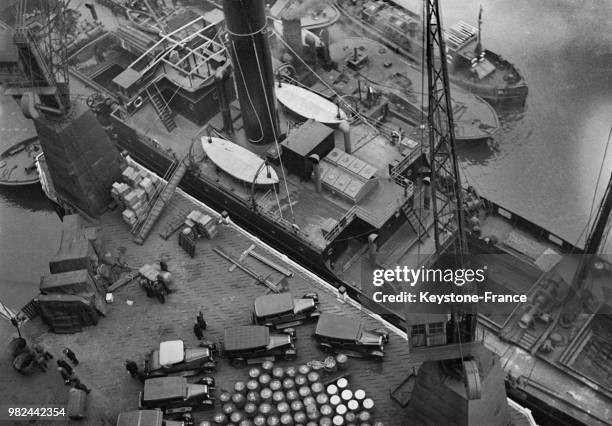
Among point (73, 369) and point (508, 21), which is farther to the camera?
point (508, 21)

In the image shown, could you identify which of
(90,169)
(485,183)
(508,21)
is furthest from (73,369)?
(508,21)

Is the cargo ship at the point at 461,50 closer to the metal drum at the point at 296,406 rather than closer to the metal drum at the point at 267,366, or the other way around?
the metal drum at the point at 267,366

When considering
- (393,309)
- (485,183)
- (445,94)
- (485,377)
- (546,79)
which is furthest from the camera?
(546,79)

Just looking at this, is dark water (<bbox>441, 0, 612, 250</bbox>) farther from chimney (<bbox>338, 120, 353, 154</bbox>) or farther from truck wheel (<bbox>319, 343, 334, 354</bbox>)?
truck wheel (<bbox>319, 343, 334, 354</bbox>)

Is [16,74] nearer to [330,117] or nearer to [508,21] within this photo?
[330,117]

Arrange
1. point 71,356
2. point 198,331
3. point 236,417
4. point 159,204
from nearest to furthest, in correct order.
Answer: point 236,417 → point 71,356 → point 198,331 → point 159,204

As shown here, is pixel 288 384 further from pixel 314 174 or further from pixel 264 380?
pixel 314 174

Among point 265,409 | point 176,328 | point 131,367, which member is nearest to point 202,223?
point 176,328
